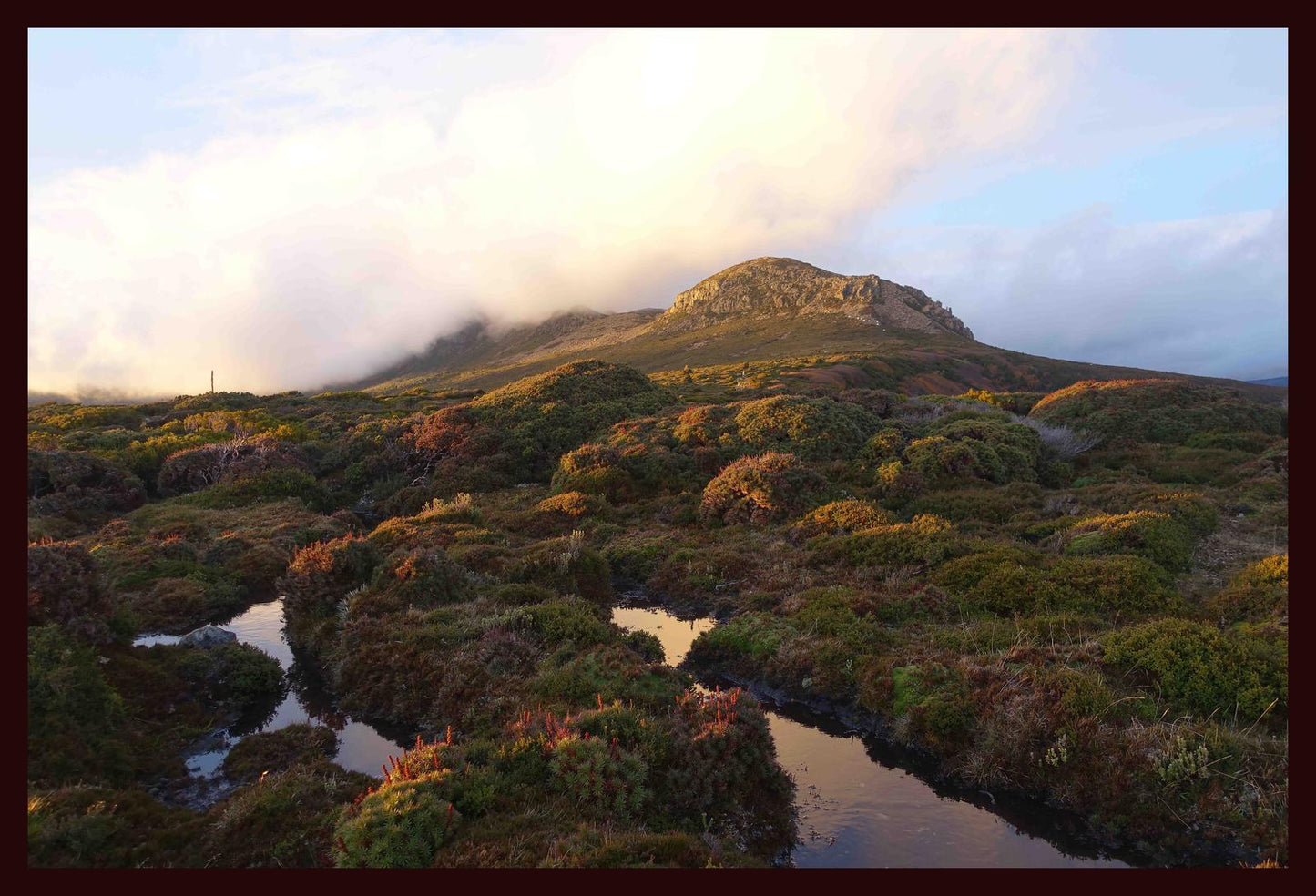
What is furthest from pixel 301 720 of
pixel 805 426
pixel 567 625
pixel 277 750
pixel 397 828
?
pixel 805 426

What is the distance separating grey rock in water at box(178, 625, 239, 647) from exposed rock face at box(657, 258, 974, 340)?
121766mm

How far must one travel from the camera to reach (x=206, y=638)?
13.5 metres

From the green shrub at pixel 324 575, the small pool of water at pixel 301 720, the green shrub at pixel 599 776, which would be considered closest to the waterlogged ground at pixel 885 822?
the green shrub at pixel 599 776

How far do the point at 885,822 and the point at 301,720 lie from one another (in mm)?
9867

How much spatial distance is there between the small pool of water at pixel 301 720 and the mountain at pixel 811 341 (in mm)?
49265

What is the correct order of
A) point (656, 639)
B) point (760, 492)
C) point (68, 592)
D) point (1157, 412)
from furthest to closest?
1. point (1157, 412)
2. point (760, 492)
3. point (656, 639)
4. point (68, 592)

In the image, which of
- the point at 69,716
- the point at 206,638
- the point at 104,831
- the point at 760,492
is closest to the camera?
the point at 104,831

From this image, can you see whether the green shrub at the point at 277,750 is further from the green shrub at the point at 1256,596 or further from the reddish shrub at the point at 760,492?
the green shrub at the point at 1256,596

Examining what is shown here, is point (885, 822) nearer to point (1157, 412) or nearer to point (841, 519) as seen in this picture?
point (841, 519)

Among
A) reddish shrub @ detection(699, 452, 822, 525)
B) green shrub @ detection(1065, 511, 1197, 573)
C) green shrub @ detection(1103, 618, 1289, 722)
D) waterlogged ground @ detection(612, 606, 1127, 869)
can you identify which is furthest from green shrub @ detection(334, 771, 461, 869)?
green shrub @ detection(1065, 511, 1197, 573)

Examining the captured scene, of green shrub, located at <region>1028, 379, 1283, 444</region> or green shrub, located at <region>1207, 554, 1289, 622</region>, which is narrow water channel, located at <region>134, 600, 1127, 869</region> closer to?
green shrub, located at <region>1207, 554, 1289, 622</region>

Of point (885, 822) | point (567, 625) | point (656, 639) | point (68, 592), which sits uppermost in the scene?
point (68, 592)
